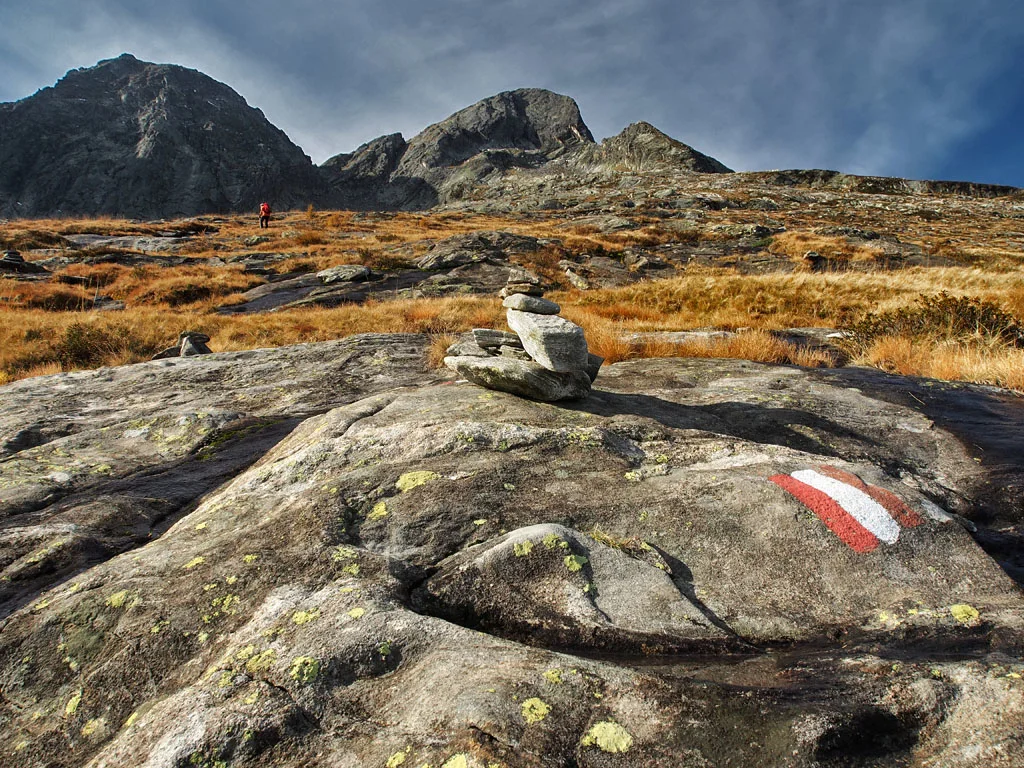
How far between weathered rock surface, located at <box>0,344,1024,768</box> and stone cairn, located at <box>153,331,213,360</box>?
6695 mm

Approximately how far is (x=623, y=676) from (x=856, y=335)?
12.4m

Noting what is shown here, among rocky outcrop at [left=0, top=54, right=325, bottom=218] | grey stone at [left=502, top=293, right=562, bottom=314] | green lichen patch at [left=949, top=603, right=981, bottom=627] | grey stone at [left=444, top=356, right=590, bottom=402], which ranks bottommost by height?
green lichen patch at [left=949, top=603, right=981, bottom=627]

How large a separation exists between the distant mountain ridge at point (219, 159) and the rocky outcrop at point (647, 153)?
385 mm

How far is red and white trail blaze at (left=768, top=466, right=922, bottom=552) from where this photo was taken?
3479 millimetres

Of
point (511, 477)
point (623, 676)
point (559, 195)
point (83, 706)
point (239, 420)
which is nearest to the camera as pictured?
point (623, 676)

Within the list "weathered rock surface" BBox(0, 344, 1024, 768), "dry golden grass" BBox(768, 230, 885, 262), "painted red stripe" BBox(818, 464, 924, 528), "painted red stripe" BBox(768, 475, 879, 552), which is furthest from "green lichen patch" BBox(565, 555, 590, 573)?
"dry golden grass" BBox(768, 230, 885, 262)

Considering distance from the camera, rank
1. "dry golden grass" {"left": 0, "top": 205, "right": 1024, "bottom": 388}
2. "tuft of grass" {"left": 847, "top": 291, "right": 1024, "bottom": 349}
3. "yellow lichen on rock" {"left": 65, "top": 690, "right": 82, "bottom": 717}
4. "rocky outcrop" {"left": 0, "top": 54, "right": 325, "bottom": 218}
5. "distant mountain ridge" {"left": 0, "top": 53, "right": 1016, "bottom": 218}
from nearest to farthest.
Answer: "yellow lichen on rock" {"left": 65, "top": 690, "right": 82, "bottom": 717} < "dry golden grass" {"left": 0, "top": 205, "right": 1024, "bottom": 388} < "tuft of grass" {"left": 847, "top": 291, "right": 1024, "bottom": 349} < "distant mountain ridge" {"left": 0, "top": 53, "right": 1016, "bottom": 218} < "rocky outcrop" {"left": 0, "top": 54, "right": 325, "bottom": 218}

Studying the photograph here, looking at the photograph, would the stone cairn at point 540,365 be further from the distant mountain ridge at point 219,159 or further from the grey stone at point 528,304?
the distant mountain ridge at point 219,159

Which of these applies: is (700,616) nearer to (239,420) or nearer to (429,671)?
(429,671)

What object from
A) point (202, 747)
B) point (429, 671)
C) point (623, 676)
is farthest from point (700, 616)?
point (202, 747)

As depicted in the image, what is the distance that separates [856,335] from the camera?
11.7 m

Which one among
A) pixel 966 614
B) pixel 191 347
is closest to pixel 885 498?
pixel 966 614

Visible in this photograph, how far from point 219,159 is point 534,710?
16949cm

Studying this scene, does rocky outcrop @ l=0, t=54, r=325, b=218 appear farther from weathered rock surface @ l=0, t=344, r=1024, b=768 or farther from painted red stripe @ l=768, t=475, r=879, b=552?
painted red stripe @ l=768, t=475, r=879, b=552
